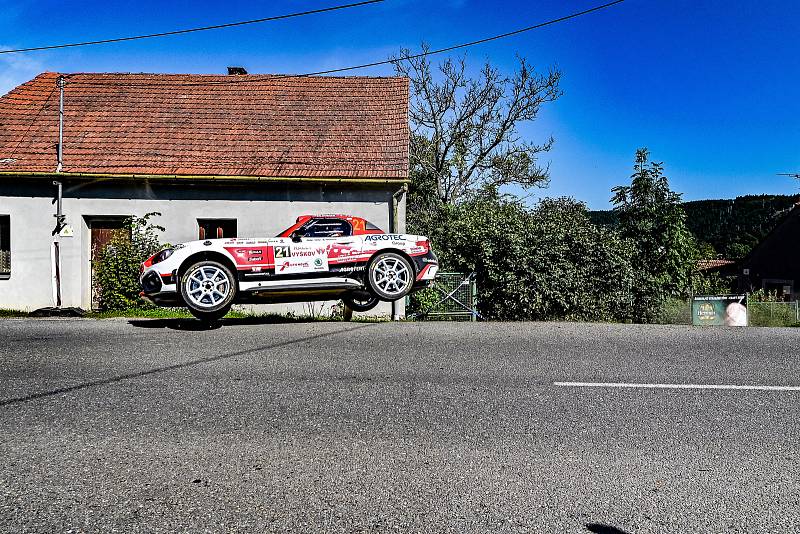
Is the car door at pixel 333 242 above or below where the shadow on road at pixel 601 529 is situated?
above

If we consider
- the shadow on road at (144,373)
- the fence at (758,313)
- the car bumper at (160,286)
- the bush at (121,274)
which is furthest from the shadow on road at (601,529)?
the fence at (758,313)

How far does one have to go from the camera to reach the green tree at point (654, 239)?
686 inches

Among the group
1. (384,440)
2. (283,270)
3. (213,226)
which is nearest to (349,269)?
(283,270)

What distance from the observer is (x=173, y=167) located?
563 inches

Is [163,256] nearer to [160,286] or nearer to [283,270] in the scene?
[160,286]

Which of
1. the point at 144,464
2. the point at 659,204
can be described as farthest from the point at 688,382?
the point at 659,204

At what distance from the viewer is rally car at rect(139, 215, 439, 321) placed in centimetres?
716

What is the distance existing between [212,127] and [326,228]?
9.08m

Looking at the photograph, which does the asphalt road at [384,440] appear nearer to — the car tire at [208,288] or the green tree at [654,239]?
the car tire at [208,288]

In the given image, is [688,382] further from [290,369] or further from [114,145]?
[114,145]

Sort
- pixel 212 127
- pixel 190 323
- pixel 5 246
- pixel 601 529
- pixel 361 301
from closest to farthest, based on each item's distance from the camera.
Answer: pixel 601 529 → pixel 361 301 → pixel 190 323 → pixel 212 127 → pixel 5 246

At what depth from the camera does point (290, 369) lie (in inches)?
304

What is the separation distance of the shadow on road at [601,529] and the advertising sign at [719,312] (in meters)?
10.7

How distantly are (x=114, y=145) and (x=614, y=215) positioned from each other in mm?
17622
